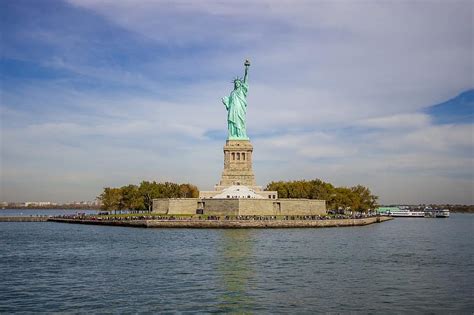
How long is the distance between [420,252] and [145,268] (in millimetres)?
18355

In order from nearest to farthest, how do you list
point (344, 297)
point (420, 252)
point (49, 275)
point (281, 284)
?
point (344, 297) → point (281, 284) → point (49, 275) → point (420, 252)

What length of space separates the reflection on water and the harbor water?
0.17 feet

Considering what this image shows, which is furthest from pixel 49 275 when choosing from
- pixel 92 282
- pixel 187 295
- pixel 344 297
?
pixel 344 297

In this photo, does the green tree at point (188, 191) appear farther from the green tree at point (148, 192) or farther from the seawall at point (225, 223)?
the seawall at point (225, 223)

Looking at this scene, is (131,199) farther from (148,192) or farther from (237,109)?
(237,109)

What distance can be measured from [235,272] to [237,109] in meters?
45.9

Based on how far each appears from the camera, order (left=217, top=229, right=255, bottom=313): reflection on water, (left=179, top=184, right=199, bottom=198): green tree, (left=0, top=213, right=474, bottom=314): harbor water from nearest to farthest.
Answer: (left=0, top=213, right=474, bottom=314): harbor water → (left=217, top=229, right=255, bottom=313): reflection on water → (left=179, top=184, right=199, bottom=198): green tree

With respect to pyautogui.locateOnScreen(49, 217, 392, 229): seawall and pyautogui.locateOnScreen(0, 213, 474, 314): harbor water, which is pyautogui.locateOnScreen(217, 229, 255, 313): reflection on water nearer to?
pyautogui.locateOnScreen(0, 213, 474, 314): harbor water

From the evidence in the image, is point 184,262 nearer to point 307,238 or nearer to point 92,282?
point 92,282

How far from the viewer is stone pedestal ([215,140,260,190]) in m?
65.5

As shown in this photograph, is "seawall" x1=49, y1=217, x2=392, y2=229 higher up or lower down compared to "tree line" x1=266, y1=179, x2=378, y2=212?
lower down

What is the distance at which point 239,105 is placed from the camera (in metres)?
68.8

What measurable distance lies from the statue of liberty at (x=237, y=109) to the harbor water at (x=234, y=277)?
31.8 meters

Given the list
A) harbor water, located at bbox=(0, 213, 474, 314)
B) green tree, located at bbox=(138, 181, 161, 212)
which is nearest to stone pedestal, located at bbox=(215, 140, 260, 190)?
green tree, located at bbox=(138, 181, 161, 212)
